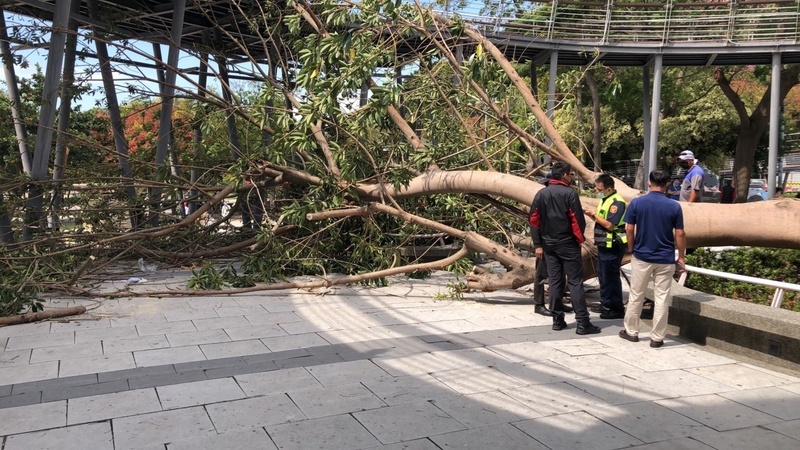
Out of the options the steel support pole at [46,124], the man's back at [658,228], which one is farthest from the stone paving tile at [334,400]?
the steel support pole at [46,124]

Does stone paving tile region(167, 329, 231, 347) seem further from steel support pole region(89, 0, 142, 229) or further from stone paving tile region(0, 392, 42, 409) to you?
steel support pole region(89, 0, 142, 229)

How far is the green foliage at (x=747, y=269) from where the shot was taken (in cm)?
688

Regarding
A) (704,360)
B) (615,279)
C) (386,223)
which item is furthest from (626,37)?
(704,360)

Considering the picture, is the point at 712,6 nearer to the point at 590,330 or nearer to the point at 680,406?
the point at 590,330

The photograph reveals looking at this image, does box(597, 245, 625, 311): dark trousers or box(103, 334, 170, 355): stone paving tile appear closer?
box(103, 334, 170, 355): stone paving tile

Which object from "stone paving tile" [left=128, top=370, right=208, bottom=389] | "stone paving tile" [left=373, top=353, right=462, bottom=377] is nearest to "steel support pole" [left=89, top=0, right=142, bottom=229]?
"stone paving tile" [left=128, top=370, right=208, bottom=389]

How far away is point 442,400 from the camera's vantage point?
4.22 meters

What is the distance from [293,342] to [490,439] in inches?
99.9

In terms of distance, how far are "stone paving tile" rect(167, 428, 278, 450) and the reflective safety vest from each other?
4.14 m

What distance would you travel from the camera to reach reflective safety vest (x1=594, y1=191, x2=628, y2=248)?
6.38 m

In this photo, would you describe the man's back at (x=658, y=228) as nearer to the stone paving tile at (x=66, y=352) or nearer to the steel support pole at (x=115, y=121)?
the stone paving tile at (x=66, y=352)

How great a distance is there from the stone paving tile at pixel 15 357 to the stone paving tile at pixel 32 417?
1.12m

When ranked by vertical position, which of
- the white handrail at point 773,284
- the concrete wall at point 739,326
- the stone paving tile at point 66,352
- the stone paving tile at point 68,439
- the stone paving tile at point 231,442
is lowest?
the stone paving tile at point 66,352

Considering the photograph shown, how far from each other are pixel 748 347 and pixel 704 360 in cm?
38
